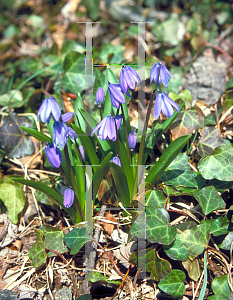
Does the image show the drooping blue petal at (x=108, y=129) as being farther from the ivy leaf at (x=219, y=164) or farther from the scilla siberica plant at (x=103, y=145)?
the ivy leaf at (x=219, y=164)

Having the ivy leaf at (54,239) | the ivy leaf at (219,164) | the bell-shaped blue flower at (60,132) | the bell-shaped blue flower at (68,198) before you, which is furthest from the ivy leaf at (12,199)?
the ivy leaf at (219,164)

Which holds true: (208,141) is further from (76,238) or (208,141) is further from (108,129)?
(76,238)

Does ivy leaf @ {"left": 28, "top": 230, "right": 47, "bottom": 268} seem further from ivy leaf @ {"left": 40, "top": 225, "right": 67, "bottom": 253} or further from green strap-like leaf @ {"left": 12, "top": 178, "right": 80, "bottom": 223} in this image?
green strap-like leaf @ {"left": 12, "top": 178, "right": 80, "bottom": 223}

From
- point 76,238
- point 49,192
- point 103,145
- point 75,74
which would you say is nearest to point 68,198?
point 49,192

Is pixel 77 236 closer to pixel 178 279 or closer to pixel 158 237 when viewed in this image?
Result: pixel 158 237

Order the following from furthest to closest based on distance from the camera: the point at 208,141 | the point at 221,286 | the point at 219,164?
the point at 208,141
the point at 219,164
the point at 221,286

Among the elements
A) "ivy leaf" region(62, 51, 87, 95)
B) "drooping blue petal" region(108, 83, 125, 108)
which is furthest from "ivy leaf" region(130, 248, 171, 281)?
"ivy leaf" region(62, 51, 87, 95)
